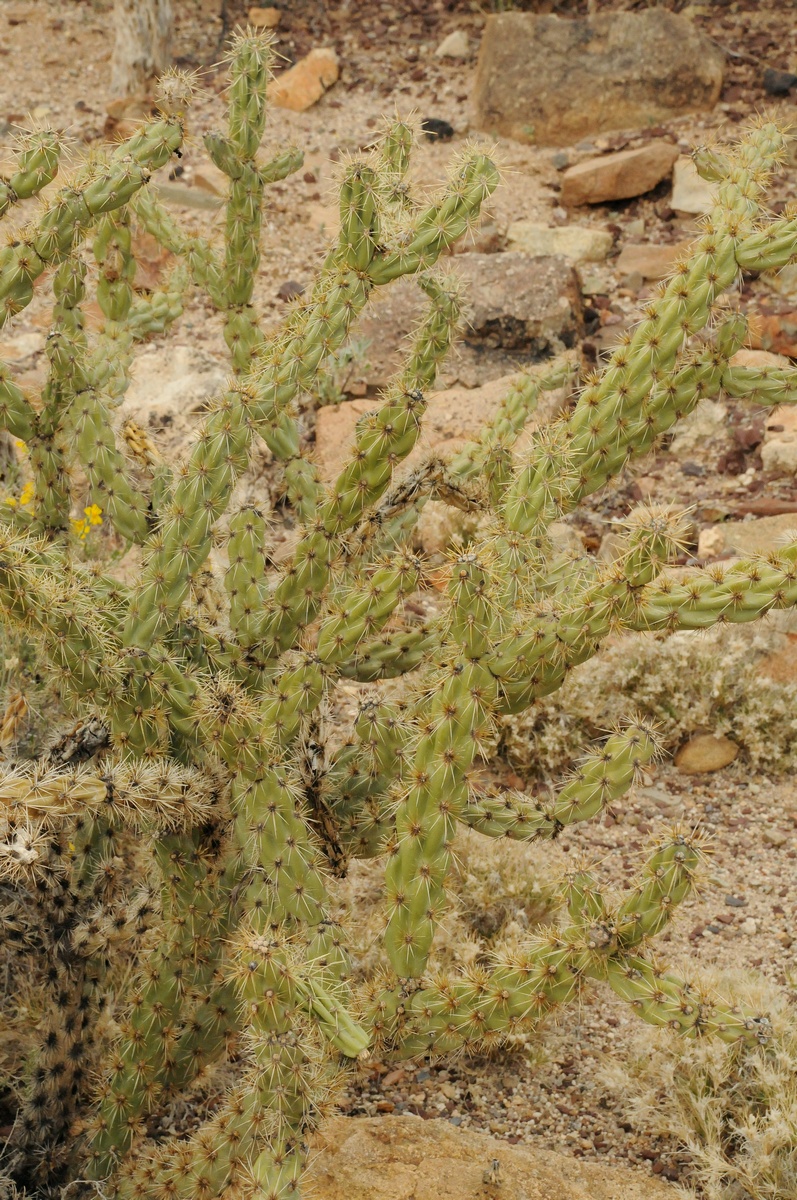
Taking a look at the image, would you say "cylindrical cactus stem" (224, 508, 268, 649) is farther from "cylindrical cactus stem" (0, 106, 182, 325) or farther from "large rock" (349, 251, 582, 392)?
"large rock" (349, 251, 582, 392)

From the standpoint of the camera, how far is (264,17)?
11969 mm

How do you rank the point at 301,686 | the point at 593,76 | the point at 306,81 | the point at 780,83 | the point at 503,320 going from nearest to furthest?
the point at 301,686 < the point at 503,320 < the point at 780,83 < the point at 593,76 < the point at 306,81

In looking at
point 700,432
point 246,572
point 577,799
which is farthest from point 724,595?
point 700,432

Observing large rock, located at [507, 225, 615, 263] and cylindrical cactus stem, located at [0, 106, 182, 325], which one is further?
large rock, located at [507, 225, 615, 263]

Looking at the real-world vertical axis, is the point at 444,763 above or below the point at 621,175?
above

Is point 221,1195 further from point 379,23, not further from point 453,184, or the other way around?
point 379,23

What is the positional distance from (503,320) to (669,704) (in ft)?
10.3

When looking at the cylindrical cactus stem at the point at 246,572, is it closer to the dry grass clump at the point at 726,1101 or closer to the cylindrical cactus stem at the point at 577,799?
the cylindrical cactus stem at the point at 577,799

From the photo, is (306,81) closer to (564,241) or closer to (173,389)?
(564,241)

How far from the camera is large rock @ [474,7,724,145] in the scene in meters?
10.3

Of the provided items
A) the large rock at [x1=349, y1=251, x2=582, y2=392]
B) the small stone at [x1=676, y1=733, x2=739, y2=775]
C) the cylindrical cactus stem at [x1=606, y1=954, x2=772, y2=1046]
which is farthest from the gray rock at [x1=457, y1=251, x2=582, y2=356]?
the cylindrical cactus stem at [x1=606, y1=954, x2=772, y2=1046]

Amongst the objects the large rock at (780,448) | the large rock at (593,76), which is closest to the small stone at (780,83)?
the large rock at (593,76)

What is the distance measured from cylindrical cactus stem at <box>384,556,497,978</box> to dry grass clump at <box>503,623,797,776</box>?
214 centimetres

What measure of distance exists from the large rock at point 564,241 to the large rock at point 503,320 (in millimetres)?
853
